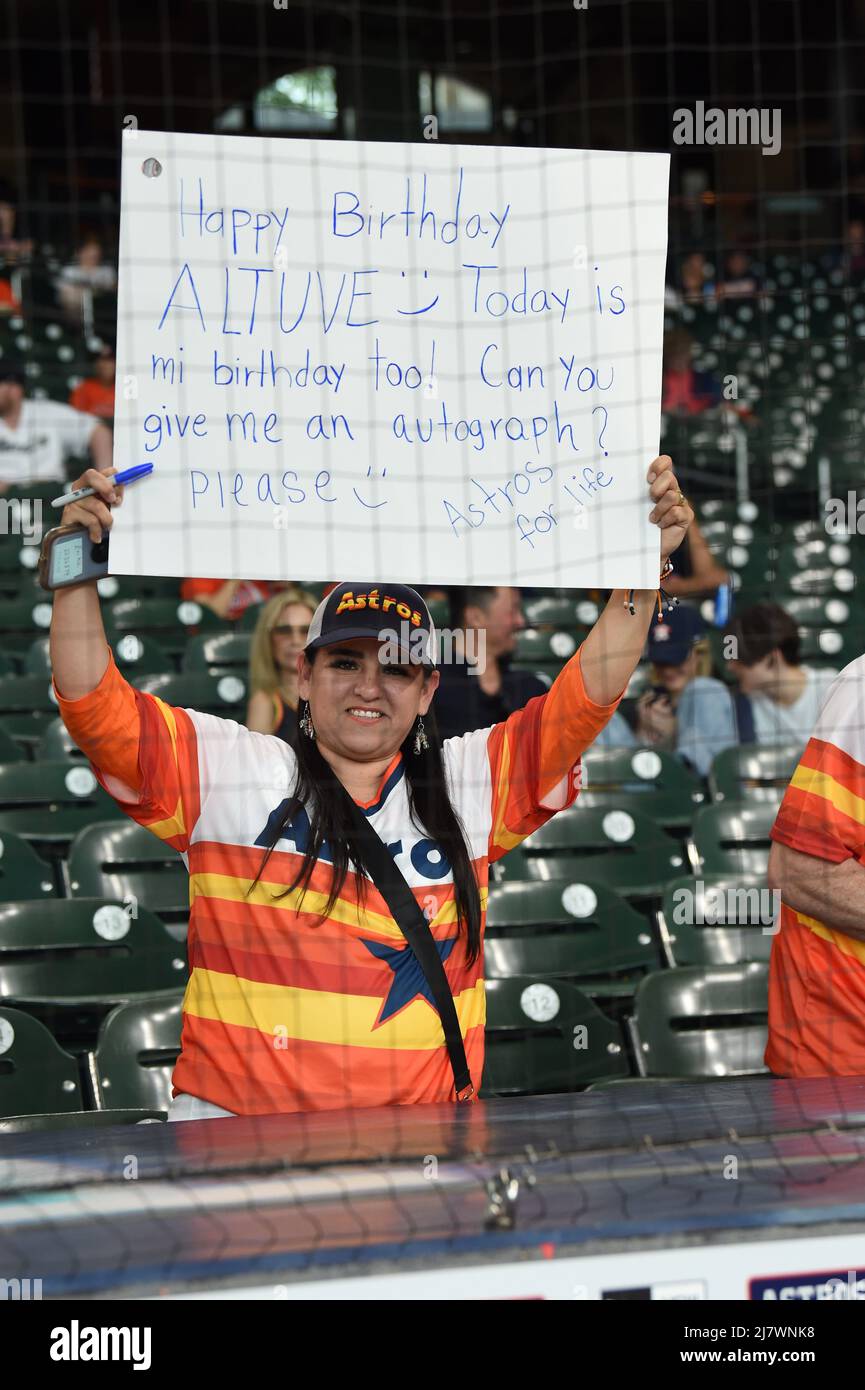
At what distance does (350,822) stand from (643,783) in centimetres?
315

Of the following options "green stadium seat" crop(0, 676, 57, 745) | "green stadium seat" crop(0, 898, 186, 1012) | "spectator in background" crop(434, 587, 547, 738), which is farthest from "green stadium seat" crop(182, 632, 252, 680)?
"green stadium seat" crop(0, 898, 186, 1012)

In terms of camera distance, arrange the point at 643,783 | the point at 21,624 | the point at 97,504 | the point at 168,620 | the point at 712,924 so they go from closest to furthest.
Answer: the point at 97,504, the point at 712,924, the point at 643,783, the point at 21,624, the point at 168,620

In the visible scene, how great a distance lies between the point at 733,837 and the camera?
192 inches

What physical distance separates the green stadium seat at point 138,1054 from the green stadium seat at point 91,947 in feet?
1.77

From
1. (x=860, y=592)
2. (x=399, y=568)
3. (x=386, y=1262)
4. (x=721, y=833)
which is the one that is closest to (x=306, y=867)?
(x=399, y=568)

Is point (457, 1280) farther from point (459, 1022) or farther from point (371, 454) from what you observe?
point (371, 454)

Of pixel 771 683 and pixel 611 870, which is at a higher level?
pixel 771 683

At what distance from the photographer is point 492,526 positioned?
230 centimetres

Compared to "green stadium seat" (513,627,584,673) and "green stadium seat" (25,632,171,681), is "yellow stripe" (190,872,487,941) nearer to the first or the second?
"green stadium seat" (25,632,171,681)

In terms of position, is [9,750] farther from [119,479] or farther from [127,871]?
[119,479]

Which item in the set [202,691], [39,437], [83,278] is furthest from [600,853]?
[83,278]

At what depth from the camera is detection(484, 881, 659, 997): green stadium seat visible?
4090 millimetres

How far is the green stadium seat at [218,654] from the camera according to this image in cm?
663

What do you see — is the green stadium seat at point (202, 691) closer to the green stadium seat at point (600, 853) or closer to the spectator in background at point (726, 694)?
the spectator in background at point (726, 694)
